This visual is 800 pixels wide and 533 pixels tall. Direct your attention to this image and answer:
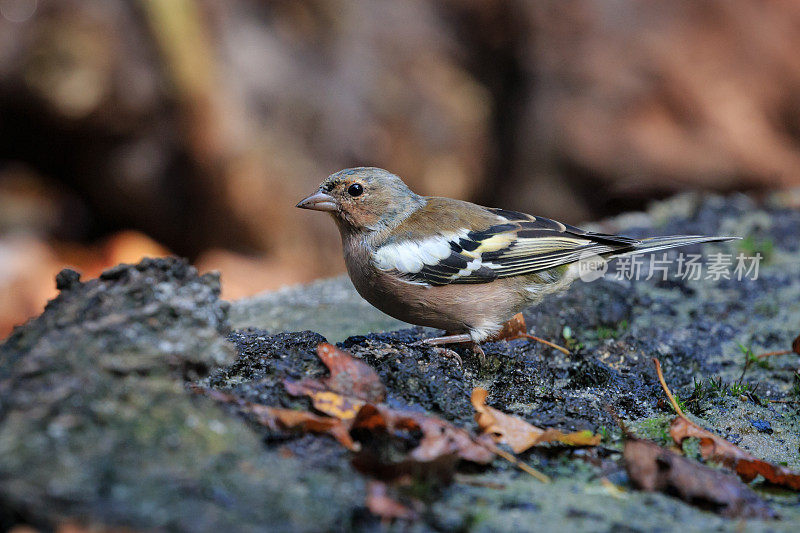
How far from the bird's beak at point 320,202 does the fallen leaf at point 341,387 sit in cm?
156

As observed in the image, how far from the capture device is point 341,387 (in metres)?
2.56

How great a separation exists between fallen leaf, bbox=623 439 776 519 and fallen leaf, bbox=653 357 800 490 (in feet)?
0.34

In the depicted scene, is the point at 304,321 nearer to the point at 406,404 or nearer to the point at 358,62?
the point at 406,404

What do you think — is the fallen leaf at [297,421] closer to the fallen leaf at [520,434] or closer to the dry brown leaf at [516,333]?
the fallen leaf at [520,434]

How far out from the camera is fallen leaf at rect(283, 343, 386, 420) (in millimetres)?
2424

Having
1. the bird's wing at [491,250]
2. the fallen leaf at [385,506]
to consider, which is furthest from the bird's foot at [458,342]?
the fallen leaf at [385,506]

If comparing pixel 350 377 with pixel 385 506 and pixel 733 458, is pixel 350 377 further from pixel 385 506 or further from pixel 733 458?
pixel 733 458

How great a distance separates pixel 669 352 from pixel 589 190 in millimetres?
5135

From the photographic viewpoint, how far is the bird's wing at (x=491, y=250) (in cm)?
377

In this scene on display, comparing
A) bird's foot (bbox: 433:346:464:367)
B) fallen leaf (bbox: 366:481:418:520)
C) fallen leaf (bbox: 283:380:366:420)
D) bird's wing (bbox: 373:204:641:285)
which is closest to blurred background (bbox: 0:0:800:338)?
bird's wing (bbox: 373:204:641:285)

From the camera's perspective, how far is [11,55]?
7.93 metres

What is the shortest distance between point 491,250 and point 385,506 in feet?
7.17

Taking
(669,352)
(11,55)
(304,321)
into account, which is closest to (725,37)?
(669,352)

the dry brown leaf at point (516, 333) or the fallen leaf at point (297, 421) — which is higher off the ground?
the dry brown leaf at point (516, 333)
